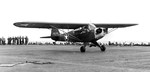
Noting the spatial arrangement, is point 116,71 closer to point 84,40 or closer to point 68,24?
point 84,40

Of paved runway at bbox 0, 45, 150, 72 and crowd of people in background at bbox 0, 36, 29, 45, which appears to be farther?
crowd of people in background at bbox 0, 36, 29, 45

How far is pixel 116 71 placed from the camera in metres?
8.09

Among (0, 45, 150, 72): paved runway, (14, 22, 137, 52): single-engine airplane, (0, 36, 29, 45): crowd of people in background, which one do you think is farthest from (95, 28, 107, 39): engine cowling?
(0, 36, 29, 45): crowd of people in background

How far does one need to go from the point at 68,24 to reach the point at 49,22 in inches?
87.2

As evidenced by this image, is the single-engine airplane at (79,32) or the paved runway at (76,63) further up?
the single-engine airplane at (79,32)

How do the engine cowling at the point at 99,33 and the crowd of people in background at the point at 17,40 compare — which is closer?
the engine cowling at the point at 99,33

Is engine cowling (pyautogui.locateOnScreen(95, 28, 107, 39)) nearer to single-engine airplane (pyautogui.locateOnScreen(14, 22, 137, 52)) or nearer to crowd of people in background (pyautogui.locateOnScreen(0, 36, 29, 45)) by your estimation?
single-engine airplane (pyautogui.locateOnScreen(14, 22, 137, 52))

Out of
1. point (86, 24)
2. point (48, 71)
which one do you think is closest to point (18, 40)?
point (86, 24)

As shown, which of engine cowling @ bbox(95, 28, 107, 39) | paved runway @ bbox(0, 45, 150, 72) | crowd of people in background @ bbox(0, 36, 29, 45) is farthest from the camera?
crowd of people in background @ bbox(0, 36, 29, 45)

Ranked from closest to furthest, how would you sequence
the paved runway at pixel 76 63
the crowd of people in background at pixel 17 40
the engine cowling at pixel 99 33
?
the paved runway at pixel 76 63, the engine cowling at pixel 99 33, the crowd of people in background at pixel 17 40

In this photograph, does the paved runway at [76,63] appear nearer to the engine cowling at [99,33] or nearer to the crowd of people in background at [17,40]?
the engine cowling at [99,33]

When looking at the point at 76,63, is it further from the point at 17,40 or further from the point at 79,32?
the point at 17,40

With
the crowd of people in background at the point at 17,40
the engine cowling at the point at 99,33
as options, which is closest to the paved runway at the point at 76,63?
the engine cowling at the point at 99,33

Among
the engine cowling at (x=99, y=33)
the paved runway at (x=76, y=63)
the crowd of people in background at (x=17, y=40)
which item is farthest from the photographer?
the crowd of people in background at (x=17, y=40)
